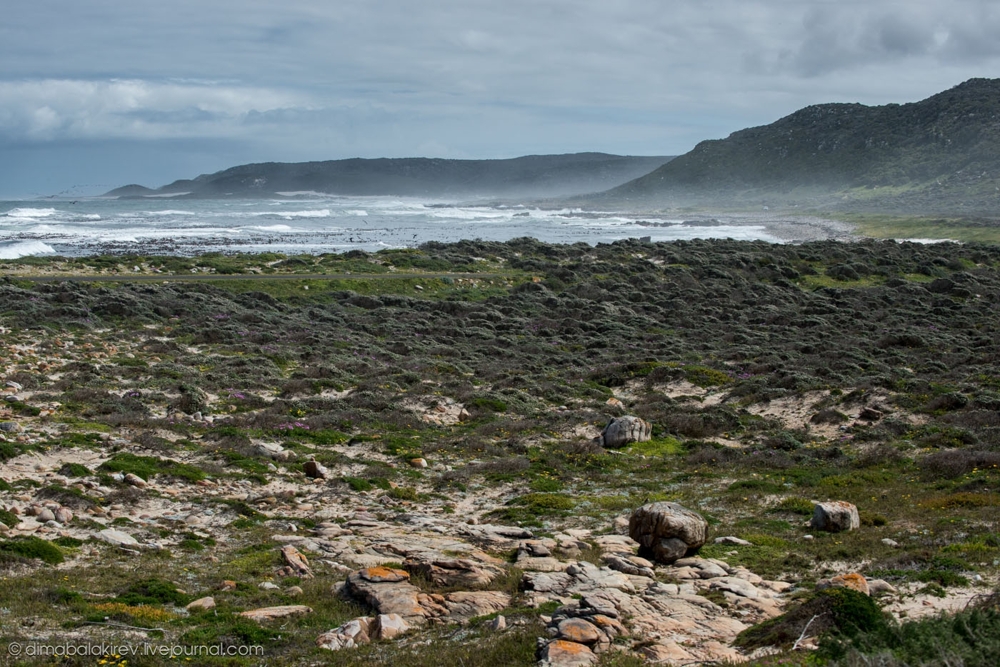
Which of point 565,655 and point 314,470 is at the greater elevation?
point 565,655

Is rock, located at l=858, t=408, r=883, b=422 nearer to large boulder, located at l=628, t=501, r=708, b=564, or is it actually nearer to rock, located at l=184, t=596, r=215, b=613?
large boulder, located at l=628, t=501, r=708, b=564

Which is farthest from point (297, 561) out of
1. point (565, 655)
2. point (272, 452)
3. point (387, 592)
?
point (272, 452)

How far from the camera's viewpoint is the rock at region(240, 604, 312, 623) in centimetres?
981

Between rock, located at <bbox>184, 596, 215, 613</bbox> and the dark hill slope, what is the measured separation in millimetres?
130448

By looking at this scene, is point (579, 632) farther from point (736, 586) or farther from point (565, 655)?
point (736, 586)

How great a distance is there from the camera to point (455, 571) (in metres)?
11.1

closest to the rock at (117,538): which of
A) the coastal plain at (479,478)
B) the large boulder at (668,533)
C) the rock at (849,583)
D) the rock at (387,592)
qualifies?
the coastal plain at (479,478)

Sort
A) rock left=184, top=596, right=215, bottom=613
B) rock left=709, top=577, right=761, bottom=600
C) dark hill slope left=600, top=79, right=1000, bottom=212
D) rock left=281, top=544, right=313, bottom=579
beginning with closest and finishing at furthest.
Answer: rock left=184, top=596, right=215, bottom=613 < rock left=709, top=577, right=761, bottom=600 < rock left=281, top=544, right=313, bottom=579 < dark hill slope left=600, top=79, right=1000, bottom=212

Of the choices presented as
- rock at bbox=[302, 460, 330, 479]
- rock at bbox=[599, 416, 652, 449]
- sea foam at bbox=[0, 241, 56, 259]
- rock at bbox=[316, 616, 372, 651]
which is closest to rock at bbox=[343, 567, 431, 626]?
rock at bbox=[316, 616, 372, 651]

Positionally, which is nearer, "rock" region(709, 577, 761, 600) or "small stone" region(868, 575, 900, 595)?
"small stone" region(868, 575, 900, 595)

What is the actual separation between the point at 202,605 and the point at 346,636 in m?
2.07

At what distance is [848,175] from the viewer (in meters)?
173

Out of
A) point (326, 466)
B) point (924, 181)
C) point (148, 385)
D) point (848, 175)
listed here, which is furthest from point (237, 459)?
point (848, 175)

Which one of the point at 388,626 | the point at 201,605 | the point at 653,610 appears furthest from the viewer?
the point at 201,605
